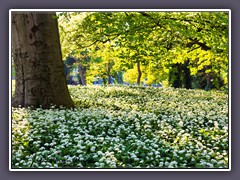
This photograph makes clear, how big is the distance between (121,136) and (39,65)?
2.62m

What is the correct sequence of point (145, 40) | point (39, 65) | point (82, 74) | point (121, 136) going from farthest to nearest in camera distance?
point (82, 74) < point (145, 40) < point (39, 65) < point (121, 136)

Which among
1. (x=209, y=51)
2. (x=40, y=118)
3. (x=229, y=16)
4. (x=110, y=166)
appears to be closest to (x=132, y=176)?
(x=110, y=166)

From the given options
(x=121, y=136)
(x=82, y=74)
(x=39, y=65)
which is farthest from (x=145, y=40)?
(x=121, y=136)

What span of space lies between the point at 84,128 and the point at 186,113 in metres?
Result: 2.52

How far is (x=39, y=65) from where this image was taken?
8312mm

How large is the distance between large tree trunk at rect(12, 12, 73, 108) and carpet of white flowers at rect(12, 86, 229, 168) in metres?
0.29

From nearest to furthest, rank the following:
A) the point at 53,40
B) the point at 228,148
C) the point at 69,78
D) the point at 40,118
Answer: the point at 228,148
the point at 40,118
the point at 53,40
the point at 69,78

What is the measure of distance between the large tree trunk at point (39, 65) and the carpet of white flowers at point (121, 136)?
0.96ft

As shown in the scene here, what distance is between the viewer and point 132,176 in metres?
6.05

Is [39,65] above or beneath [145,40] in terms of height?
beneath

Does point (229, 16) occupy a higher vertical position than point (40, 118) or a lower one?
higher

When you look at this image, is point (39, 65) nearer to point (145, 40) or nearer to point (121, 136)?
point (121, 136)

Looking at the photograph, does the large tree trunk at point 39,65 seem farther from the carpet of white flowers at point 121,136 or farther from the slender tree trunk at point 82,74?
the slender tree trunk at point 82,74

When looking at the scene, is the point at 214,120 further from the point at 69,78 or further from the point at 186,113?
the point at 69,78
